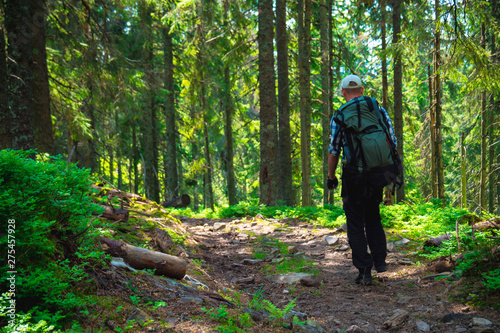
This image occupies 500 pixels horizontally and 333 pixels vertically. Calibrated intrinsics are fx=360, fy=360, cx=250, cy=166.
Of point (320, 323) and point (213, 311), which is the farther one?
point (320, 323)

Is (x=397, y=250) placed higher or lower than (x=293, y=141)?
lower

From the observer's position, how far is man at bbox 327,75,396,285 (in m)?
4.27

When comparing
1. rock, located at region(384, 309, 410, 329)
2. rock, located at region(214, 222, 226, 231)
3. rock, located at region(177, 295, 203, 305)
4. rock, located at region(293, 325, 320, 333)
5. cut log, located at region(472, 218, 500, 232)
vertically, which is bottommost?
rock, located at region(214, 222, 226, 231)

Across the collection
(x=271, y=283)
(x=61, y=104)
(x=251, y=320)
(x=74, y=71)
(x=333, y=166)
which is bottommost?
(x=271, y=283)

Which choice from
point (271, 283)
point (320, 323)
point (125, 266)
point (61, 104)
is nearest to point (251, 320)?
point (320, 323)

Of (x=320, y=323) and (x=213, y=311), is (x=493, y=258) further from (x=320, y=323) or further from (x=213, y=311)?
(x=213, y=311)

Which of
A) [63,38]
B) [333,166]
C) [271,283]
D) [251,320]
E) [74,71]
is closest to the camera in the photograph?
[251,320]

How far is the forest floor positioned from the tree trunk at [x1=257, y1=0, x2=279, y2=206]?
4.44 metres

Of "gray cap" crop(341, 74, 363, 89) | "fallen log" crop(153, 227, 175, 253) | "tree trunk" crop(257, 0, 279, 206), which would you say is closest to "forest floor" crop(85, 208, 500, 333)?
"fallen log" crop(153, 227, 175, 253)

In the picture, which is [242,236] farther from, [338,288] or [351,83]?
[351,83]

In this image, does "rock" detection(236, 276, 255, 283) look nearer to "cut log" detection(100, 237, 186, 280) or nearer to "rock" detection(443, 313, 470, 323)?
"cut log" detection(100, 237, 186, 280)

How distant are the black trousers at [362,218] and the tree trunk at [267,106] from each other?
254 inches

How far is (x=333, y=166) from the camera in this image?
4.41 m

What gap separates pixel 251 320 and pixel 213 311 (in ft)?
1.06
